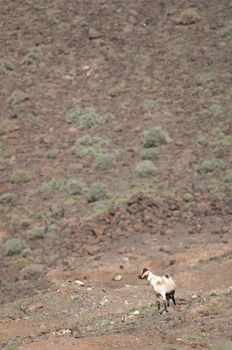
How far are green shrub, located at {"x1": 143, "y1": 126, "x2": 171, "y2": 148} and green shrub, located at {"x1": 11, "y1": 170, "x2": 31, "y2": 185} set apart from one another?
218 inches

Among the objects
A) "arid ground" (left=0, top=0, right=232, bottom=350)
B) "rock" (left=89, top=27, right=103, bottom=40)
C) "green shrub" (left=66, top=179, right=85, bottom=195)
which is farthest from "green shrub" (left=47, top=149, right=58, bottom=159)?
"rock" (left=89, top=27, right=103, bottom=40)

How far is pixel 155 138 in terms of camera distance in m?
31.2

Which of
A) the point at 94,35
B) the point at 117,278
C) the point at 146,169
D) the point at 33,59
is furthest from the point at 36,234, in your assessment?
the point at 94,35

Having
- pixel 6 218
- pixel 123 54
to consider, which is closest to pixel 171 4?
pixel 123 54

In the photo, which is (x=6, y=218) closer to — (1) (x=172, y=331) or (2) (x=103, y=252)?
(2) (x=103, y=252)

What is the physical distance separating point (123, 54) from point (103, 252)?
58.4 ft

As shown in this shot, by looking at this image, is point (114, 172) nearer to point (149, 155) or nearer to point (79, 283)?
point (149, 155)

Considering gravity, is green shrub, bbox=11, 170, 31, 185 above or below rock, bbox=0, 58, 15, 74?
below

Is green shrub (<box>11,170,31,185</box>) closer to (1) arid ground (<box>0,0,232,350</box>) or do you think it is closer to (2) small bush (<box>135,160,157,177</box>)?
(1) arid ground (<box>0,0,232,350</box>)

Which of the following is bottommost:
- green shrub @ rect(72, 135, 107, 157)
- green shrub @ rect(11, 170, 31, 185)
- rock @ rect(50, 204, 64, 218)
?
green shrub @ rect(11, 170, 31, 185)

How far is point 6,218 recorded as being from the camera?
28.1m

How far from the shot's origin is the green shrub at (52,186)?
29.3 meters

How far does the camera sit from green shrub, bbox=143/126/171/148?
31.2 meters

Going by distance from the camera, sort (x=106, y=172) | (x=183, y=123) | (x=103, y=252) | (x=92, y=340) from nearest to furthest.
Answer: (x=92, y=340) → (x=103, y=252) → (x=106, y=172) → (x=183, y=123)
